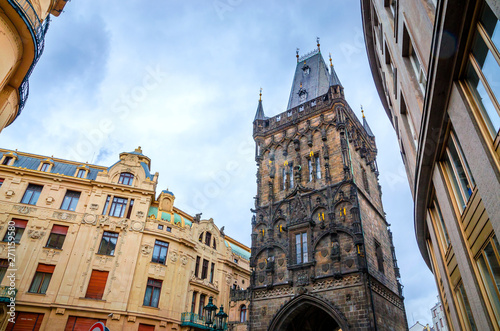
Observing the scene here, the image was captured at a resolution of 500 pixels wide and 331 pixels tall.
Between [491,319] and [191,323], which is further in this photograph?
[191,323]

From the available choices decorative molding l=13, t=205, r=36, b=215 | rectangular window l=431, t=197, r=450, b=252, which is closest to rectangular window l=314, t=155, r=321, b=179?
rectangular window l=431, t=197, r=450, b=252

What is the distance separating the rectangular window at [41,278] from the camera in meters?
20.6

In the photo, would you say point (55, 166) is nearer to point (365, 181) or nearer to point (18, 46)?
point (18, 46)

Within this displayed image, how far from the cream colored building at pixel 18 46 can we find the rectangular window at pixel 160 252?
1445 centimetres

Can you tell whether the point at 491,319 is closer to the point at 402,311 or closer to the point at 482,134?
the point at 482,134

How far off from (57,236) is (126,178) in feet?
21.4

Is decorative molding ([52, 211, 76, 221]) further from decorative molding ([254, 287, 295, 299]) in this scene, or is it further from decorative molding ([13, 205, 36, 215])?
decorative molding ([254, 287, 295, 299])

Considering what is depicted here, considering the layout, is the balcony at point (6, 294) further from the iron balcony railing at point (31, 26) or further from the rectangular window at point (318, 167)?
the rectangular window at point (318, 167)

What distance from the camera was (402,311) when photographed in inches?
850

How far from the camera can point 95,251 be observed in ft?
74.4

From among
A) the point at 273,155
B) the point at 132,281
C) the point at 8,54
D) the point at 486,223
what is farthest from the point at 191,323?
the point at 486,223

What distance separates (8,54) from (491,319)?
15058 mm

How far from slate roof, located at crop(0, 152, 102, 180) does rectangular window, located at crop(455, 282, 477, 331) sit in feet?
83.9

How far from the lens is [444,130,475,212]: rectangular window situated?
6.49 metres
